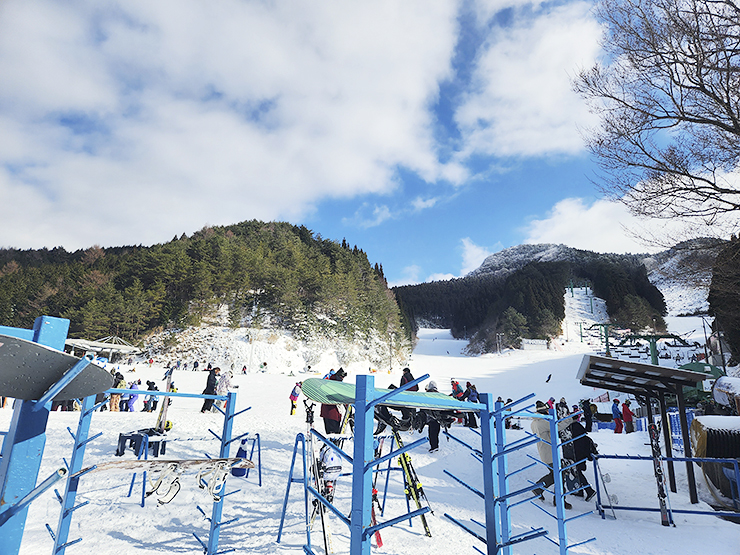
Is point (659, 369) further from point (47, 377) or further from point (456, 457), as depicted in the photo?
point (47, 377)

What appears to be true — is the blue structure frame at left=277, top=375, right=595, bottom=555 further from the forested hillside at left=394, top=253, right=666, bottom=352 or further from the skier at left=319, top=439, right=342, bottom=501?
the forested hillside at left=394, top=253, right=666, bottom=352

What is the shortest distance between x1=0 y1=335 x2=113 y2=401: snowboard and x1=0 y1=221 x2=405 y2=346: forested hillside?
39.8m

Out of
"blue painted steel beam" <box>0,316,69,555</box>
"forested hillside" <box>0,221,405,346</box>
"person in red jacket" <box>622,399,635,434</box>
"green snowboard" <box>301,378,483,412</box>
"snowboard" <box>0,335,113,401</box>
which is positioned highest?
"forested hillside" <box>0,221,405,346</box>

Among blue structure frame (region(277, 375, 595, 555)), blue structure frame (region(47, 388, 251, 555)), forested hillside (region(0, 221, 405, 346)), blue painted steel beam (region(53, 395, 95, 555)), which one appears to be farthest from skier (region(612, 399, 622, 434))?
forested hillside (region(0, 221, 405, 346))

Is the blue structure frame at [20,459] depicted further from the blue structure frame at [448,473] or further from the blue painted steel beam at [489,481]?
the blue painted steel beam at [489,481]

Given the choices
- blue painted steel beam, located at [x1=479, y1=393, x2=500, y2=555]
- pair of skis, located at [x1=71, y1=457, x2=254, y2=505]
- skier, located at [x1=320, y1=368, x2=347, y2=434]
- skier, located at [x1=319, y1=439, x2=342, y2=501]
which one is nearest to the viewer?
pair of skis, located at [x1=71, y1=457, x2=254, y2=505]

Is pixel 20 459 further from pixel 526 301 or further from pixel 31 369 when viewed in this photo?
pixel 526 301

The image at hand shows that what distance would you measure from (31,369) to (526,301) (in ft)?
274

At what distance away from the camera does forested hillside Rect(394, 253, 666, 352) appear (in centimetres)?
7131

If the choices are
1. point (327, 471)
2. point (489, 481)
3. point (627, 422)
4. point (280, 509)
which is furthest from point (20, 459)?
point (627, 422)

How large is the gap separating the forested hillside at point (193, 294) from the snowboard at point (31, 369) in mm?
39812

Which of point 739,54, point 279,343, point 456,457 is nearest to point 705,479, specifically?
point 456,457

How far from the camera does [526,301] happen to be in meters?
78.3

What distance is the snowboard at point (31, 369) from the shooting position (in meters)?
2.07
